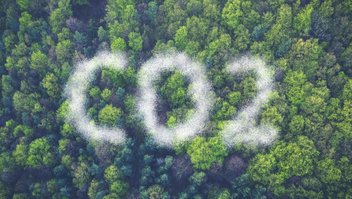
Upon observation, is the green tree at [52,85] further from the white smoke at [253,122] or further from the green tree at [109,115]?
the white smoke at [253,122]

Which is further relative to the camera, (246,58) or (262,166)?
(246,58)

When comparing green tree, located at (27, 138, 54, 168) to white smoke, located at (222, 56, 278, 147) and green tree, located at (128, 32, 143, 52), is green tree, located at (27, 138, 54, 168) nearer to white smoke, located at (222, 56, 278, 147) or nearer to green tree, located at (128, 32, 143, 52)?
green tree, located at (128, 32, 143, 52)

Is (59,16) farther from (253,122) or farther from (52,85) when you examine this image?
(253,122)

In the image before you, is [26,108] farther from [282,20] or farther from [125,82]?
[282,20]

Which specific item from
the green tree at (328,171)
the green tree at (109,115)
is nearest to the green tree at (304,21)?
the green tree at (328,171)

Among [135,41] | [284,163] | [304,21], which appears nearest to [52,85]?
[135,41]

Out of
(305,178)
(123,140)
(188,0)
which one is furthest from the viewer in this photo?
(188,0)

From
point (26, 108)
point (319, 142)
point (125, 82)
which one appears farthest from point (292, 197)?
point (26, 108)
